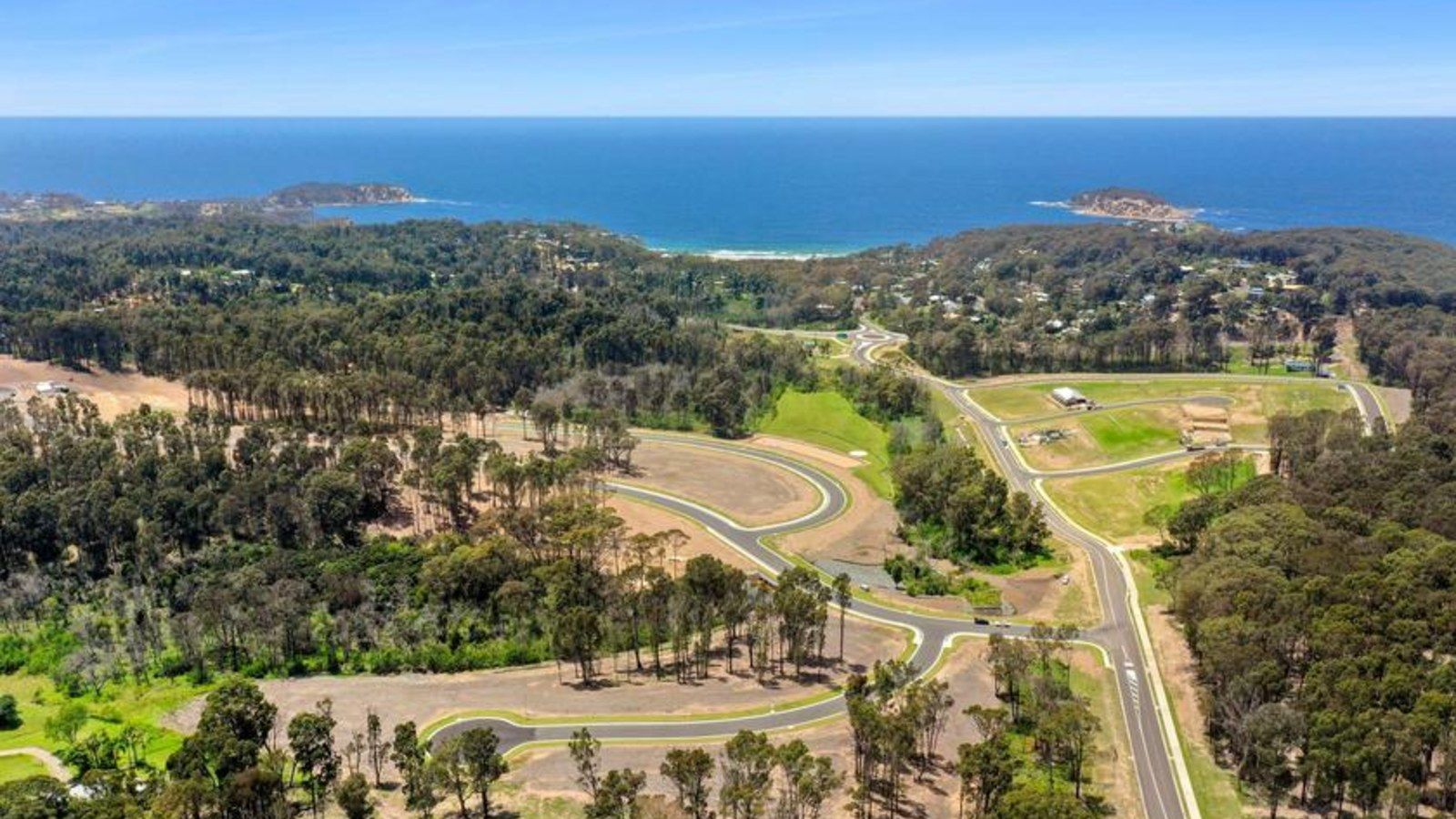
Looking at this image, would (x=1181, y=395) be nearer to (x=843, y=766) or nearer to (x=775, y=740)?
(x=775, y=740)

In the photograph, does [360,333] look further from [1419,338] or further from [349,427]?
[1419,338]

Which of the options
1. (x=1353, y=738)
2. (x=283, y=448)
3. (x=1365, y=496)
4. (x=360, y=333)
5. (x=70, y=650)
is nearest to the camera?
(x=1353, y=738)

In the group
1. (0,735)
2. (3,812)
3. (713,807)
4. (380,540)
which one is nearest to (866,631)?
(713,807)

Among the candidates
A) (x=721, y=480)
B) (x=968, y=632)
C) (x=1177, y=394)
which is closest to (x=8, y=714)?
(x=968, y=632)

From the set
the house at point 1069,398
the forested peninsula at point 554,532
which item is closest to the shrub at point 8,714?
the forested peninsula at point 554,532

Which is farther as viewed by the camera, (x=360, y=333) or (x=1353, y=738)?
(x=360, y=333)

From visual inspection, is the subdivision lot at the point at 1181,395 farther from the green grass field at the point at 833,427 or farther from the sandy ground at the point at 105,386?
the sandy ground at the point at 105,386
